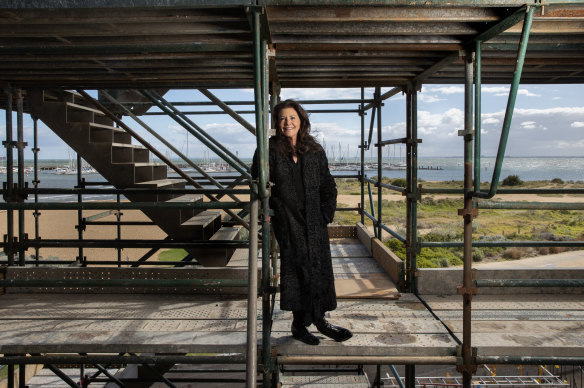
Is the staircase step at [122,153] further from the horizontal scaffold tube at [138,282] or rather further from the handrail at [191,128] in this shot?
the horizontal scaffold tube at [138,282]

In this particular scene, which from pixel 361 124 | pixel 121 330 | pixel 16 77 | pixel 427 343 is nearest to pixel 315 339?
pixel 427 343

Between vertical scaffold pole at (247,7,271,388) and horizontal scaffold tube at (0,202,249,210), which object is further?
horizontal scaffold tube at (0,202,249,210)

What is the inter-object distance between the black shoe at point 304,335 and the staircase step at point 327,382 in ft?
26.1

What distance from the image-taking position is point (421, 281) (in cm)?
447

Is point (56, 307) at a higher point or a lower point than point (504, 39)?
lower

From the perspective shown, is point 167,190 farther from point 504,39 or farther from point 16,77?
point 504,39

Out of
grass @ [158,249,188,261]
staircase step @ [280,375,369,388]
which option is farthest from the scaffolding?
grass @ [158,249,188,261]

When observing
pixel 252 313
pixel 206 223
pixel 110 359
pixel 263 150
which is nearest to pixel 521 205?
pixel 263 150

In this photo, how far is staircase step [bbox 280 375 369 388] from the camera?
10.5 m

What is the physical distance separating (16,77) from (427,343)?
197 inches

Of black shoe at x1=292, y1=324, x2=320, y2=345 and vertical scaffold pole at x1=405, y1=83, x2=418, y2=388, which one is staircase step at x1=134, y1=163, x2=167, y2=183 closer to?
black shoe at x1=292, y1=324, x2=320, y2=345

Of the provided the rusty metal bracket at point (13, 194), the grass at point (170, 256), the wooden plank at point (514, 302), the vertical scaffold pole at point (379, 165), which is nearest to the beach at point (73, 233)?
the grass at point (170, 256)

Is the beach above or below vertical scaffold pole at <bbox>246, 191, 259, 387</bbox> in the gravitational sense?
below

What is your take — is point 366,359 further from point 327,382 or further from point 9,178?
point 327,382
